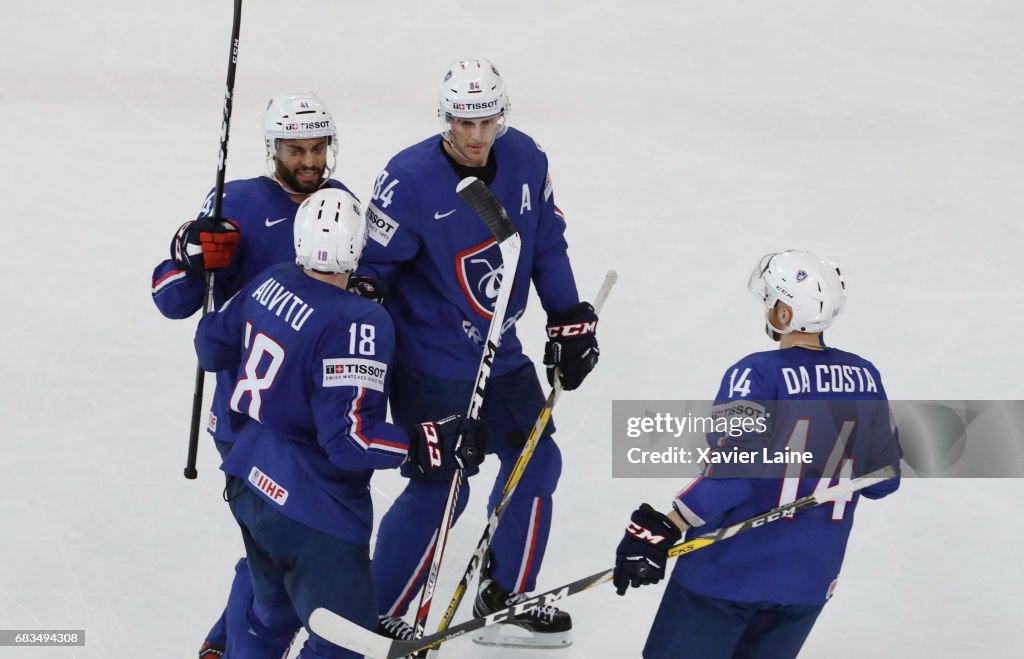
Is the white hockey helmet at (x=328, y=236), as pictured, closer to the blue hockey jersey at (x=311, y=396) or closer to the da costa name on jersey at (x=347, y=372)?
the blue hockey jersey at (x=311, y=396)

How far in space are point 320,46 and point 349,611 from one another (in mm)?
4642

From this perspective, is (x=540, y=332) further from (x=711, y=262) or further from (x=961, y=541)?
(x=961, y=541)

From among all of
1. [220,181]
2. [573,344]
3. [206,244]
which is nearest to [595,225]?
[573,344]

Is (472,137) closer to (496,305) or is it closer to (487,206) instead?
(487,206)

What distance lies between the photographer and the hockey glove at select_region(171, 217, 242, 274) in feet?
9.34

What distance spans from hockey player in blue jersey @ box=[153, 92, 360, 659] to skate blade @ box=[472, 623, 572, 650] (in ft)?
2.21

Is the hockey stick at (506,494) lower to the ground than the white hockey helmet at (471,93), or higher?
lower

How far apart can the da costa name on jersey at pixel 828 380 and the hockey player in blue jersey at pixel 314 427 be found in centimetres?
71

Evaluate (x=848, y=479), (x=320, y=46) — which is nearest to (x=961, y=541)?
(x=848, y=479)

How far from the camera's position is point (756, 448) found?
237 cm

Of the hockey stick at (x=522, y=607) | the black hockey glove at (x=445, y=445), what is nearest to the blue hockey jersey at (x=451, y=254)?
the black hockey glove at (x=445, y=445)

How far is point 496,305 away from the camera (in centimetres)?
289

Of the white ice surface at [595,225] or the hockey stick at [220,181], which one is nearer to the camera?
the hockey stick at [220,181]

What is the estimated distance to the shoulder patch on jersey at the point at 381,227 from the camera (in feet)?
9.69
